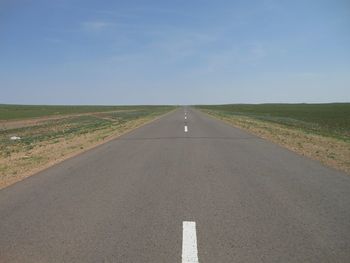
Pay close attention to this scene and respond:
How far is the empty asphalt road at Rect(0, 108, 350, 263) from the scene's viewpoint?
415 cm

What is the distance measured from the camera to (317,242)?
443 cm

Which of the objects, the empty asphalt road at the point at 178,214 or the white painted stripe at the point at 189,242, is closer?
the white painted stripe at the point at 189,242

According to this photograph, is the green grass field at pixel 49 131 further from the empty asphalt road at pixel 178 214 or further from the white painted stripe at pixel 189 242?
the white painted stripe at pixel 189 242

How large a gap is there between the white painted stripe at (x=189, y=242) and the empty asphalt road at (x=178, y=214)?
11mm

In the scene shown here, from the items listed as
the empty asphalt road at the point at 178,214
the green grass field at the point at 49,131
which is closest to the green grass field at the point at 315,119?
the empty asphalt road at the point at 178,214

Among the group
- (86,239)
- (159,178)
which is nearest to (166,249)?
(86,239)

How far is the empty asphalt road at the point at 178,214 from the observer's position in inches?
163

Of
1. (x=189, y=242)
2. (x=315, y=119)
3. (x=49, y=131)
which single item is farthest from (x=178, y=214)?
(x=315, y=119)

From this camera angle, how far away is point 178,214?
5.53 metres

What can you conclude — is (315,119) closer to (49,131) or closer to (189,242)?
(49,131)

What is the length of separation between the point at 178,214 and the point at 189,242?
44.3 inches

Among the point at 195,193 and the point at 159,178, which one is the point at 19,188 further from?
the point at 195,193

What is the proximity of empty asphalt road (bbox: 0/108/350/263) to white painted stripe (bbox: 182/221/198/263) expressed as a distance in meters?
0.01

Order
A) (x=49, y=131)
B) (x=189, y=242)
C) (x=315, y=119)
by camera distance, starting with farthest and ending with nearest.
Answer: (x=315, y=119) → (x=49, y=131) → (x=189, y=242)
